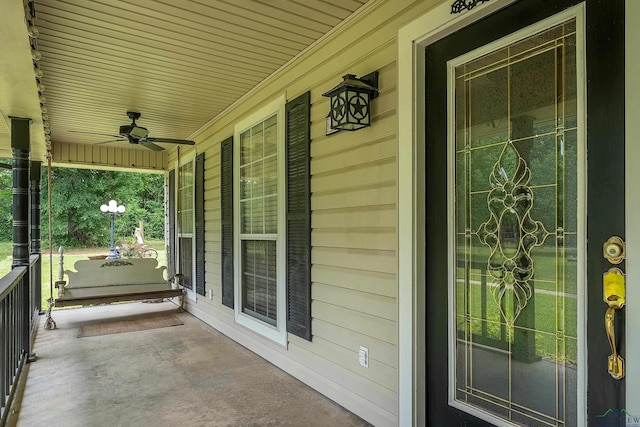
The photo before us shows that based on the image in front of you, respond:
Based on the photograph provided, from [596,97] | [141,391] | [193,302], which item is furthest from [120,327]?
[596,97]

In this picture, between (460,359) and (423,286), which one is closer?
(460,359)

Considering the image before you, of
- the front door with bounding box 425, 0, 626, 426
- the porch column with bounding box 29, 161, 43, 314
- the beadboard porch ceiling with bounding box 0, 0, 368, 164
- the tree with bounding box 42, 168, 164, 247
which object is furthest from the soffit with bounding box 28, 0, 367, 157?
the tree with bounding box 42, 168, 164, 247

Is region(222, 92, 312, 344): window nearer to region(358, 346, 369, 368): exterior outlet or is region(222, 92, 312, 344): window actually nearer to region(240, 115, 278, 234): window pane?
region(240, 115, 278, 234): window pane

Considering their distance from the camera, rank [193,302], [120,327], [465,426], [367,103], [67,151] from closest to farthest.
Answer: [465,426]
[367,103]
[120,327]
[193,302]
[67,151]

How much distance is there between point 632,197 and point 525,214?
0.40m

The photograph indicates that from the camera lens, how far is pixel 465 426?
198cm

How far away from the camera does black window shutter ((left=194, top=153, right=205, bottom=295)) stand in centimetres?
570

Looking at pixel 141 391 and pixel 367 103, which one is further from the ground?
pixel 367 103

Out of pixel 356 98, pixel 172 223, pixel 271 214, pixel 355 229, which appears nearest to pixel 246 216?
pixel 271 214

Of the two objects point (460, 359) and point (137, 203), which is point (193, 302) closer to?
point (460, 359)

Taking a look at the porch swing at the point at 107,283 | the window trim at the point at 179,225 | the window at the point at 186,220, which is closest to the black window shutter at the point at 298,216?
the window trim at the point at 179,225

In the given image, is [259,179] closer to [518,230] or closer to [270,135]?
[270,135]

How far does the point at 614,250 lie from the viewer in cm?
146

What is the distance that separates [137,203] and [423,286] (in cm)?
1716
